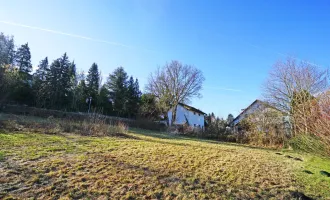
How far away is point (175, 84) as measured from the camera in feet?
96.6

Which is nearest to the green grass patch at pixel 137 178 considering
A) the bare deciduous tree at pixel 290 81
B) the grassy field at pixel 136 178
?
the grassy field at pixel 136 178

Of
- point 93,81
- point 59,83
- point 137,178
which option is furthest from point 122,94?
point 137,178

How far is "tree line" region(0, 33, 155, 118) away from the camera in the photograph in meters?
27.7

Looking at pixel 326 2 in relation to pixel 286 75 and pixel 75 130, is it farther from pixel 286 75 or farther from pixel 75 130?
pixel 75 130

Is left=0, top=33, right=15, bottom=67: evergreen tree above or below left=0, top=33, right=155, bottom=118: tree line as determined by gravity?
above

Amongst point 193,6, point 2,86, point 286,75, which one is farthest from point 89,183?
point 286,75

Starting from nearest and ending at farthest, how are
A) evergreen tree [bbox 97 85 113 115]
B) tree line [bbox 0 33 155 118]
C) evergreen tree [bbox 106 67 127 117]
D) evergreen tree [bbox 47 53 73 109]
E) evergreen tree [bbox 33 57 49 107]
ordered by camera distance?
evergreen tree [bbox 33 57 49 107] < tree line [bbox 0 33 155 118] < evergreen tree [bbox 47 53 73 109] < evergreen tree [bbox 97 85 113 115] < evergreen tree [bbox 106 67 127 117]

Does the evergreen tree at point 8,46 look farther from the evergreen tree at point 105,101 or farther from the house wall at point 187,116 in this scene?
the house wall at point 187,116

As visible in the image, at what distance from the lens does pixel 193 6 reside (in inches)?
410

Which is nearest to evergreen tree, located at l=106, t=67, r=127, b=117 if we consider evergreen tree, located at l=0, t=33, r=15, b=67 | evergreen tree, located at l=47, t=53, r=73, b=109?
evergreen tree, located at l=47, t=53, r=73, b=109

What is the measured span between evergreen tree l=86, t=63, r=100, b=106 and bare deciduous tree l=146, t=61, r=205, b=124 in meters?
10.6

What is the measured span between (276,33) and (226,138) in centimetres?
1030

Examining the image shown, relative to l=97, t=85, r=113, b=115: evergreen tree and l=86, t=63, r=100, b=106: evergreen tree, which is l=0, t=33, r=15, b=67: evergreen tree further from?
l=97, t=85, r=113, b=115: evergreen tree

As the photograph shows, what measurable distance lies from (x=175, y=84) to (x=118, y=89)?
10662 millimetres
